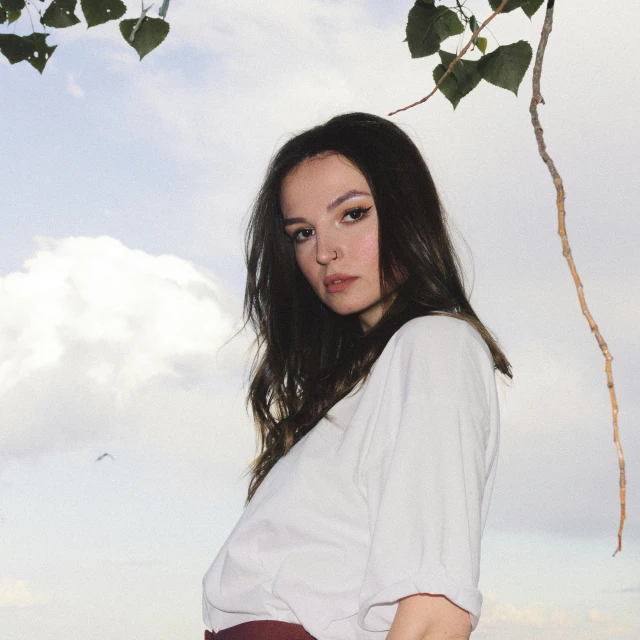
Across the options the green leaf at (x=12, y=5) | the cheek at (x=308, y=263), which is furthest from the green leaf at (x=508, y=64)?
the green leaf at (x=12, y=5)

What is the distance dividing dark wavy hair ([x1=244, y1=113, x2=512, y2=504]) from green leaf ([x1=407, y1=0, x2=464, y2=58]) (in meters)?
→ 0.41

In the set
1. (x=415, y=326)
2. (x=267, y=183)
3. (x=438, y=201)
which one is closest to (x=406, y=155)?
(x=438, y=201)

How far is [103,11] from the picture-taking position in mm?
2406

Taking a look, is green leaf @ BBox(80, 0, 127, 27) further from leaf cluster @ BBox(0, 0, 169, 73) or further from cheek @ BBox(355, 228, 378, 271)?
cheek @ BBox(355, 228, 378, 271)

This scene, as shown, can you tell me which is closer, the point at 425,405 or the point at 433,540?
the point at 433,540

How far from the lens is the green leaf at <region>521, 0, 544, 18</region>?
212cm

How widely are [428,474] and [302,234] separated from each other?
1026mm

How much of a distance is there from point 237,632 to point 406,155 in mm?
1473

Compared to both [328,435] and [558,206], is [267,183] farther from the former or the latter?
[558,206]

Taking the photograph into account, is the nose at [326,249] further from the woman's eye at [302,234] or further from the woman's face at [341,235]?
the woman's eye at [302,234]

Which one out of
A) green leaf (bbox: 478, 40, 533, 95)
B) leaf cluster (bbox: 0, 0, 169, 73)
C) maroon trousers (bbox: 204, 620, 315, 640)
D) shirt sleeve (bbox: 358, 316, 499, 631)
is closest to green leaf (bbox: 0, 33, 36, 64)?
leaf cluster (bbox: 0, 0, 169, 73)

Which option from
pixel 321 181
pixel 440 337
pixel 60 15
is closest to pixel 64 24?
pixel 60 15

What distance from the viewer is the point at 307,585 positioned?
2000 mm

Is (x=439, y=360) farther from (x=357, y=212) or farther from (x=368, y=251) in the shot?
(x=357, y=212)
